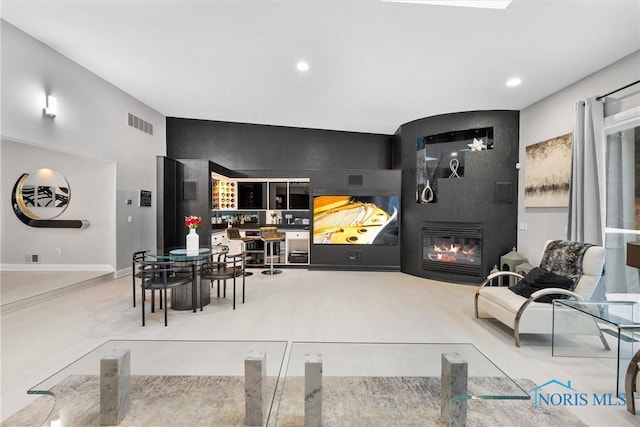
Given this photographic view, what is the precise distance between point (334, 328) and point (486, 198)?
151 inches

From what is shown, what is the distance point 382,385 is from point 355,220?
5.15 metres

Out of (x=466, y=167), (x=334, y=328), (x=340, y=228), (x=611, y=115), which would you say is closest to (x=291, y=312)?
(x=334, y=328)

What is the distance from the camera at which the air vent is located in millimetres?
6246

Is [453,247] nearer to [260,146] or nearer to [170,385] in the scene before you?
[260,146]

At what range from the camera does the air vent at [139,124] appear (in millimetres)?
6246

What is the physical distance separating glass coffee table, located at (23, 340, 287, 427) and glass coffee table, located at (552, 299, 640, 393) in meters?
2.50

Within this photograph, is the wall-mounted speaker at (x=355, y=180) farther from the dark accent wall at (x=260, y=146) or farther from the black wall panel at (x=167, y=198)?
the black wall panel at (x=167, y=198)

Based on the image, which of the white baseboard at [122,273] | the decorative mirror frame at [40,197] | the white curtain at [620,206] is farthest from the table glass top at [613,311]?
the decorative mirror frame at [40,197]

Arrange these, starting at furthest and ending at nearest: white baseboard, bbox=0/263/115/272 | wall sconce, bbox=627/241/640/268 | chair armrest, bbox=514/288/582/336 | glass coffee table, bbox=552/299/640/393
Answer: white baseboard, bbox=0/263/115/272 < chair armrest, bbox=514/288/582/336 < wall sconce, bbox=627/241/640/268 < glass coffee table, bbox=552/299/640/393

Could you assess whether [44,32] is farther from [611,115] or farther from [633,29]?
[611,115]

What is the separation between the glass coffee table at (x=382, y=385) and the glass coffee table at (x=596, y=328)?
1266mm

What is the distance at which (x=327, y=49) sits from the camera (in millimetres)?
3914

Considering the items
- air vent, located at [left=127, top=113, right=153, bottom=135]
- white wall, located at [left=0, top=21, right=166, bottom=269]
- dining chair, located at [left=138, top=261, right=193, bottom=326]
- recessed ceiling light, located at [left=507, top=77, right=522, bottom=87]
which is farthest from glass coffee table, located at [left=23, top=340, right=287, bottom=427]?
air vent, located at [left=127, top=113, right=153, bottom=135]

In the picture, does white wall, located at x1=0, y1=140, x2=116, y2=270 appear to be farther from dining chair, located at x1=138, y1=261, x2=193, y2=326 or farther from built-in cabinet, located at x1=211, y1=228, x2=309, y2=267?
dining chair, located at x1=138, y1=261, x2=193, y2=326
